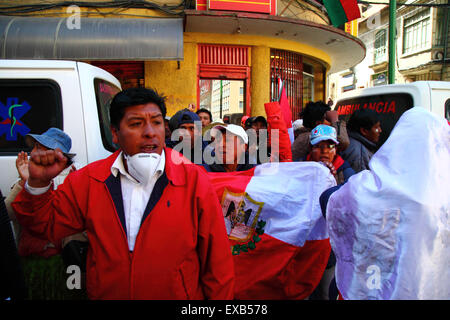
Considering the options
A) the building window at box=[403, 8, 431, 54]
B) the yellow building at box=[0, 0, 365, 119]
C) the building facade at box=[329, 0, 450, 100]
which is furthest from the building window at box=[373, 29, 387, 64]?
the yellow building at box=[0, 0, 365, 119]

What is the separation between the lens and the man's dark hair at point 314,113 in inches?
161

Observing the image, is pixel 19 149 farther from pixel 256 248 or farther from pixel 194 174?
pixel 256 248

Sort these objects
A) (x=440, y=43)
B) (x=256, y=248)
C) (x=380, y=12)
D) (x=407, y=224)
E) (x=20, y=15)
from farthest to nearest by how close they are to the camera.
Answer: (x=380, y=12)
(x=440, y=43)
(x=20, y=15)
(x=256, y=248)
(x=407, y=224)

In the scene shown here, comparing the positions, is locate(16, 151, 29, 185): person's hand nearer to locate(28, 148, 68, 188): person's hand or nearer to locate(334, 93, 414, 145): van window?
locate(28, 148, 68, 188): person's hand

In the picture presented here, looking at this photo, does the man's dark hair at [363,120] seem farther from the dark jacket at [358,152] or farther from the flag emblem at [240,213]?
the flag emblem at [240,213]

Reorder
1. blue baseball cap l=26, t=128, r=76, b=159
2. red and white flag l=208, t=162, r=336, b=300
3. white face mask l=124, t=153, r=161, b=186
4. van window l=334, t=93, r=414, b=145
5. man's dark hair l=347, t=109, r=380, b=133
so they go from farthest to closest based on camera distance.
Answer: van window l=334, t=93, r=414, b=145, man's dark hair l=347, t=109, r=380, b=133, red and white flag l=208, t=162, r=336, b=300, blue baseball cap l=26, t=128, r=76, b=159, white face mask l=124, t=153, r=161, b=186

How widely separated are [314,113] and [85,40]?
6.29 metres

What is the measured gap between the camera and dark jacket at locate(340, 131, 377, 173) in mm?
3273

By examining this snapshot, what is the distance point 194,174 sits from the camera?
5.28 feet

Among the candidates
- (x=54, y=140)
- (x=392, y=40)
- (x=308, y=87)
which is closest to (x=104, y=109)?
(x=54, y=140)

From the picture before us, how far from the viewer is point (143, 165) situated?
4.98ft

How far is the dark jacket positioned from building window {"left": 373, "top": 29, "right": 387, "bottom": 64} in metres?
26.1

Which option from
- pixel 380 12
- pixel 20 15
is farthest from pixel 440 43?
pixel 20 15
